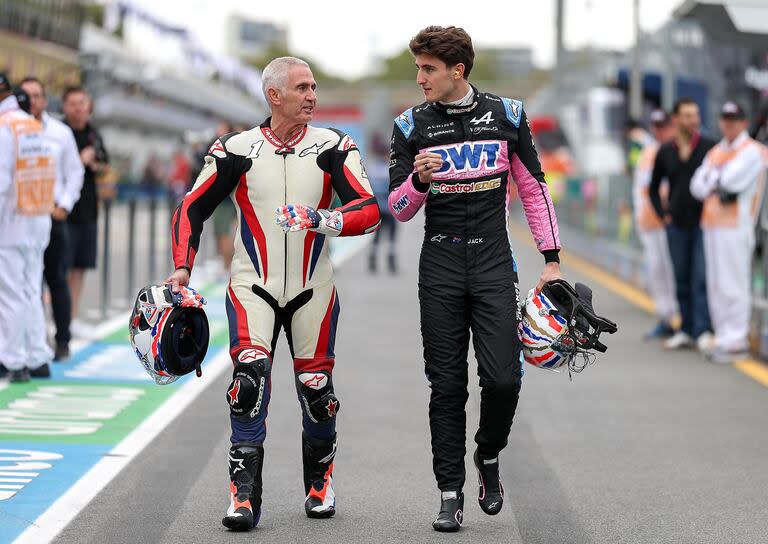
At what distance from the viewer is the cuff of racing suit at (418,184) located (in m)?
6.12

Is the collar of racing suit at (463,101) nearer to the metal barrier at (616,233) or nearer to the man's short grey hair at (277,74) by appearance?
the man's short grey hair at (277,74)

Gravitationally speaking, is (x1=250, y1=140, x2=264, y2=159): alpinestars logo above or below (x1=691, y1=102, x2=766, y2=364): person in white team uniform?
above

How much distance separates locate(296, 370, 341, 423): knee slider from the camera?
6508mm

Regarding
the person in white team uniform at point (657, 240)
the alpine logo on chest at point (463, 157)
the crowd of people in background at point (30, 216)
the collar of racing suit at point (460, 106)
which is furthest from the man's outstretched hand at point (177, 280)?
the person in white team uniform at point (657, 240)

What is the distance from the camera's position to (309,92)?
6355 millimetres

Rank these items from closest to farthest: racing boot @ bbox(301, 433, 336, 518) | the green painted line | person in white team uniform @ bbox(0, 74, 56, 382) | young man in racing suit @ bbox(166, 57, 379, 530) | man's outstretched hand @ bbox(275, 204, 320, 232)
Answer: man's outstretched hand @ bbox(275, 204, 320, 232), young man in racing suit @ bbox(166, 57, 379, 530), racing boot @ bbox(301, 433, 336, 518), the green painted line, person in white team uniform @ bbox(0, 74, 56, 382)

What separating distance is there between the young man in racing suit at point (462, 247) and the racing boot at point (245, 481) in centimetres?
71

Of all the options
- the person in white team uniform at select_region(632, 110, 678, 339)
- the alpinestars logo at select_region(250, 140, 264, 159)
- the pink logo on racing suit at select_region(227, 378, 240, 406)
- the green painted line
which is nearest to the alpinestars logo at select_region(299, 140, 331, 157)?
the alpinestars logo at select_region(250, 140, 264, 159)

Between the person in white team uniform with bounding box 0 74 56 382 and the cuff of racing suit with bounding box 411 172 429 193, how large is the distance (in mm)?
4450

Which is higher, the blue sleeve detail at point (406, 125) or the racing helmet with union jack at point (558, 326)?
the blue sleeve detail at point (406, 125)

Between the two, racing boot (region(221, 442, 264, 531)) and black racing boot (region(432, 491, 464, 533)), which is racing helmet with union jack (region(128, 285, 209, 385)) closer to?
racing boot (region(221, 442, 264, 531))

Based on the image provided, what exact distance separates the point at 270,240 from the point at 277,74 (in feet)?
2.14

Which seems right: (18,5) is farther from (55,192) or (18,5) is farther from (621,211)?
(55,192)

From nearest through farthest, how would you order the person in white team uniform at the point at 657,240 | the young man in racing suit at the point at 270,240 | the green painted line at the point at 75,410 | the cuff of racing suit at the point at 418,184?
1. the cuff of racing suit at the point at 418,184
2. the young man in racing suit at the point at 270,240
3. the green painted line at the point at 75,410
4. the person in white team uniform at the point at 657,240
